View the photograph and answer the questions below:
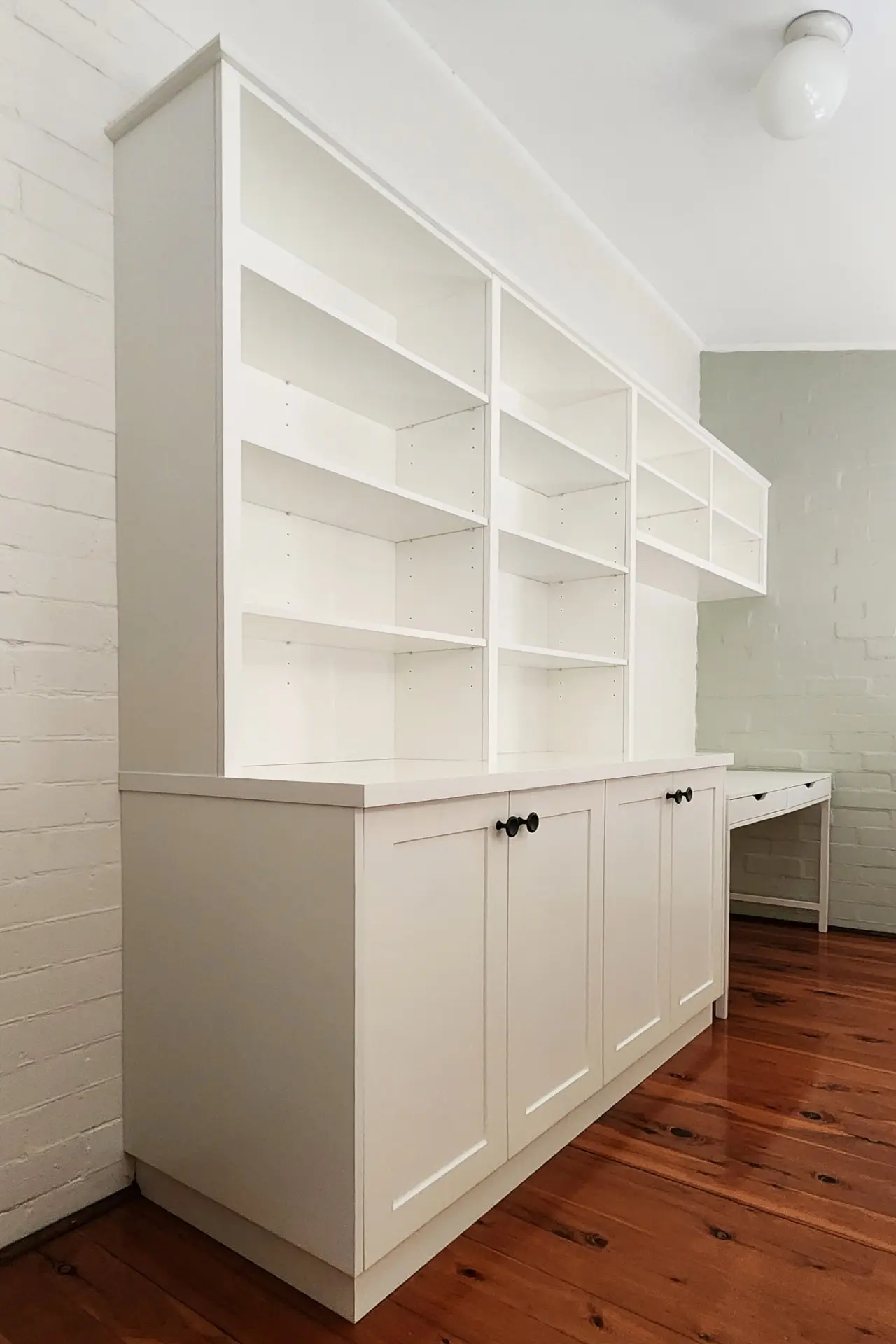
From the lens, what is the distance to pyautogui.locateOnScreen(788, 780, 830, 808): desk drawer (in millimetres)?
3430

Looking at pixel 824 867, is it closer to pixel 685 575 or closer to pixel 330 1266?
pixel 685 575

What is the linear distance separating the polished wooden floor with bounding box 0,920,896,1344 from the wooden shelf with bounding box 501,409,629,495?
5.55ft

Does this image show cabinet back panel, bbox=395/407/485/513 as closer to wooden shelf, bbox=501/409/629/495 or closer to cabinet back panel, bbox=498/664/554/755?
wooden shelf, bbox=501/409/629/495

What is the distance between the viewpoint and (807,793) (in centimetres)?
362

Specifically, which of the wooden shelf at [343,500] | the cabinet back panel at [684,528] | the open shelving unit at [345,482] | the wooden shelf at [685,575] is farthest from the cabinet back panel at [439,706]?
the cabinet back panel at [684,528]

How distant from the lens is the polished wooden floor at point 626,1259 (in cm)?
135

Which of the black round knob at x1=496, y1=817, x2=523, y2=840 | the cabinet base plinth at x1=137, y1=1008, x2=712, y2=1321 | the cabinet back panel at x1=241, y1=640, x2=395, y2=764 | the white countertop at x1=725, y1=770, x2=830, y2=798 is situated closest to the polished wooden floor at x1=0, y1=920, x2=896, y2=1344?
the cabinet base plinth at x1=137, y1=1008, x2=712, y2=1321

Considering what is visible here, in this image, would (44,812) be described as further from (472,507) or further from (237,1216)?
(472,507)

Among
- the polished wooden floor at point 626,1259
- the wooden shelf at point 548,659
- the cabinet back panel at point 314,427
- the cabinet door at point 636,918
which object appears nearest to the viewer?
the polished wooden floor at point 626,1259

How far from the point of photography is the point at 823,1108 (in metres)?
2.13

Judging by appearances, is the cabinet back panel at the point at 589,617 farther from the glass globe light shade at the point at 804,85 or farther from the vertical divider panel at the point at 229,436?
the vertical divider panel at the point at 229,436

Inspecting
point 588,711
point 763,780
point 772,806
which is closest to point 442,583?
point 588,711

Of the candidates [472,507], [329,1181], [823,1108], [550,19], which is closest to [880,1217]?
[823,1108]

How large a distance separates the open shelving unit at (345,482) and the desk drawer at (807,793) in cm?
103
